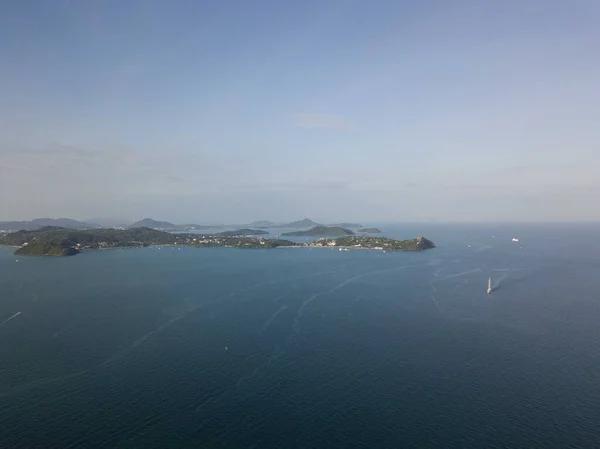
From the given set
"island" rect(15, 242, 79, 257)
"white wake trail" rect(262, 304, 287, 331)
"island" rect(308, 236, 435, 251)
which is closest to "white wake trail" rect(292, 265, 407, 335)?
"white wake trail" rect(262, 304, 287, 331)

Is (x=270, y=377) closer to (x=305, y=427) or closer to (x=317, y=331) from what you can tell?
(x=305, y=427)

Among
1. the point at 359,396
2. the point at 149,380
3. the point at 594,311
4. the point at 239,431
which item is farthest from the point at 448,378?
the point at 594,311

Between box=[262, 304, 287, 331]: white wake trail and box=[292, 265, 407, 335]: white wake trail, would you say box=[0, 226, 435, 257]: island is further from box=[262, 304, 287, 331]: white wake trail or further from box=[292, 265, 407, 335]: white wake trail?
box=[262, 304, 287, 331]: white wake trail

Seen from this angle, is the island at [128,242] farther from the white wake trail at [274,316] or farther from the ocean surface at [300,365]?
the white wake trail at [274,316]

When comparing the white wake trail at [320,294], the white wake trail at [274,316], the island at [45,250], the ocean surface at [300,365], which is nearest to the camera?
the ocean surface at [300,365]

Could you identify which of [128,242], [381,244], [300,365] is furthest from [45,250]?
[300,365]

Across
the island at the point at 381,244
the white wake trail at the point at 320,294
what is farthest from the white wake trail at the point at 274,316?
the island at the point at 381,244

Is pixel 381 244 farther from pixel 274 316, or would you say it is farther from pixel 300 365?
pixel 300 365
